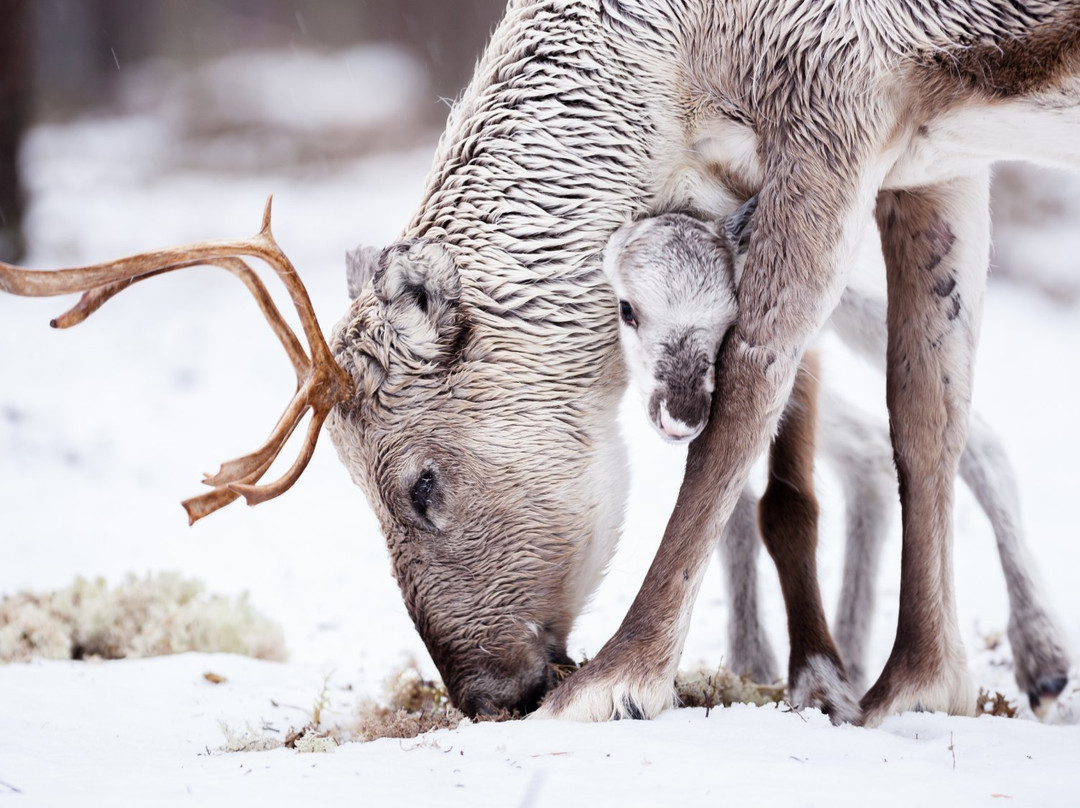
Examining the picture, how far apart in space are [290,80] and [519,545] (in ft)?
38.5

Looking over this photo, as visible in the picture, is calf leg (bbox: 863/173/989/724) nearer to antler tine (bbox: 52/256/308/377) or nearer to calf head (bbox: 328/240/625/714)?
calf head (bbox: 328/240/625/714)

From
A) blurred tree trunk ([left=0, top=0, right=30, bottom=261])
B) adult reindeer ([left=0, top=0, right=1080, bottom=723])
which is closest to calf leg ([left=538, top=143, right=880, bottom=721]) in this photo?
adult reindeer ([left=0, top=0, right=1080, bottom=723])

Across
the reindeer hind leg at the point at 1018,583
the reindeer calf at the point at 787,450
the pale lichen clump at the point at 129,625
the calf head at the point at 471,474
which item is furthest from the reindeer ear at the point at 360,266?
the reindeer hind leg at the point at 1018,583

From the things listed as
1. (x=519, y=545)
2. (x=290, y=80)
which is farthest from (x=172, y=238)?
(x=519, y=545)

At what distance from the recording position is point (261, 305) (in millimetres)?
3623

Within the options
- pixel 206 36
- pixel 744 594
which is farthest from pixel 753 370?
pixel 206 36

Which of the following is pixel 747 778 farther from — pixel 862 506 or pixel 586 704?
pixel 862 506

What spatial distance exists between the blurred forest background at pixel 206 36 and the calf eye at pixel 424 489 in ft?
32.1

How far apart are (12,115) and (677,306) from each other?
11.0 meters

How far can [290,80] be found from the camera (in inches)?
554

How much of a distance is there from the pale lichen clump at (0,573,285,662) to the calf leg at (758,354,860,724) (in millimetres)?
2626

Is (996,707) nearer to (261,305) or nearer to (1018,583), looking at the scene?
(1018,583)

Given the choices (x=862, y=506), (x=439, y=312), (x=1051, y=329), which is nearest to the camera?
(x=439, y=312)

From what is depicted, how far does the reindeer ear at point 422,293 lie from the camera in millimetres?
3533
